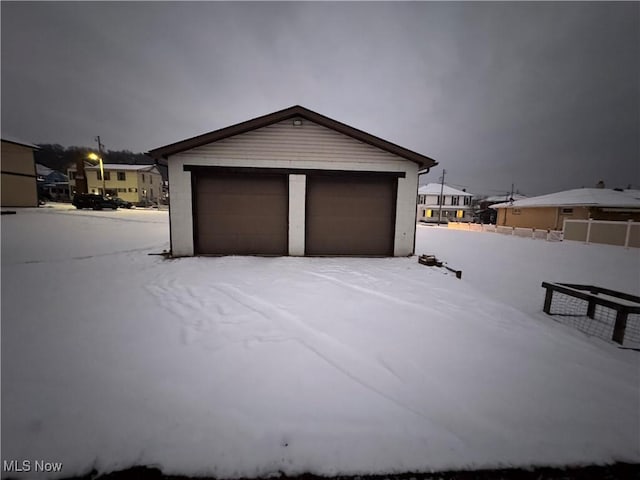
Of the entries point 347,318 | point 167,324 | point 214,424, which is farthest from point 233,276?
point 214,424

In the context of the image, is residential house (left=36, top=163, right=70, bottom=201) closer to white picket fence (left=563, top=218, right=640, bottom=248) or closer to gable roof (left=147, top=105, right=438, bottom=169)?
gable roof (left=147, top=105, right=438, bottom=169)

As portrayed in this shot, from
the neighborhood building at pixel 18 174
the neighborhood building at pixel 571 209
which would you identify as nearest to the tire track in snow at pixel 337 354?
the neighborhood building at pixel 571 209

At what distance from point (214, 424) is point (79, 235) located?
541 inches

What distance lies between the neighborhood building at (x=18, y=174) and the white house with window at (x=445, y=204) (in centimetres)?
4890

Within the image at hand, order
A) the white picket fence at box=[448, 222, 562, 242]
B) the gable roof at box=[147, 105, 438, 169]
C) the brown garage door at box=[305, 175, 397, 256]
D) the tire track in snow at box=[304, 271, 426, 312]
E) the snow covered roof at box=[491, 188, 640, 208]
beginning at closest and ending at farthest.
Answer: the tire track in snow at box=[304, 271, 426, 312]
the gable roof at box=[147, 105, 438, 169]
the brown garage door at box=[305, 175, 397, 256]
the white picket fence at box=[448, 222, 562, 242]
the snow covered roof at box=[491, 188, 640, 208]

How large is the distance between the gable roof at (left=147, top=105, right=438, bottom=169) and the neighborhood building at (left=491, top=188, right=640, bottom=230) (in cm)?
1974

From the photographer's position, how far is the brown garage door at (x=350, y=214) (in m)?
8.37

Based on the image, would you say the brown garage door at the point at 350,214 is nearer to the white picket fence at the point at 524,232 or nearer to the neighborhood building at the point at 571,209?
the white picket fence at the point at 524,232

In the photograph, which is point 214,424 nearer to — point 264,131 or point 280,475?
A: point 280,475

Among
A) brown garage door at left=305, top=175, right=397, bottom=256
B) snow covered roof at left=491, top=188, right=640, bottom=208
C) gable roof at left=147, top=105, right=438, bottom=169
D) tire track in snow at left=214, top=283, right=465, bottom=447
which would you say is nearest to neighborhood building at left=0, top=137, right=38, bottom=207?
gable roof at left=147, top=105, right=438, bottom=169

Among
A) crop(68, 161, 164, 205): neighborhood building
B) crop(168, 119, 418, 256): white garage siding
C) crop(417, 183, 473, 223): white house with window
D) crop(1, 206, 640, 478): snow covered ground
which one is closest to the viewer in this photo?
crop(1, 206, 640, 478): snow covered ground

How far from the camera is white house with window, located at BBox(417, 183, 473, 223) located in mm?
43588

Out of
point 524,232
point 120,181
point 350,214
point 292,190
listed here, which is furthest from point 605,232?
point 120,181

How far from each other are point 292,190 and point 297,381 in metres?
6.34
